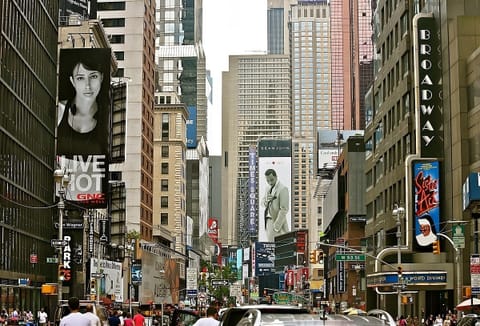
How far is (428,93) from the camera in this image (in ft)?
224

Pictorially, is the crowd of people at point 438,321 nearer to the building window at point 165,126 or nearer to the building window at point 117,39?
the building window at point 117,39

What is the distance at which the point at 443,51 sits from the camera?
6769 centimetres

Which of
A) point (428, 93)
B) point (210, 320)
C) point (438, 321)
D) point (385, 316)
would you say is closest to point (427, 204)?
point (428, 93)

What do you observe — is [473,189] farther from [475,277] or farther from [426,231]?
[426,231]

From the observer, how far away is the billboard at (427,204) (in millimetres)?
67812

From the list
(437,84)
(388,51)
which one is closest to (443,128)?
(437,84)

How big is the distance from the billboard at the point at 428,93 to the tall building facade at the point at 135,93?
205 feet

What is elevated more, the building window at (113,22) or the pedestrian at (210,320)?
the building window at (113,22)

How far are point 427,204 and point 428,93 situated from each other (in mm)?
7782

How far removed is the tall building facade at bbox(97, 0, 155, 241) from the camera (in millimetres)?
127125

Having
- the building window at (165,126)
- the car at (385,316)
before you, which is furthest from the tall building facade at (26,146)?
the building window at (165,126)

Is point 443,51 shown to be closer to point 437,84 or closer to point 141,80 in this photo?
point 437,84

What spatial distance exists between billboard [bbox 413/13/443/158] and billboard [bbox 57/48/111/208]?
21.8 meters

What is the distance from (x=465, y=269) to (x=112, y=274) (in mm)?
32338
